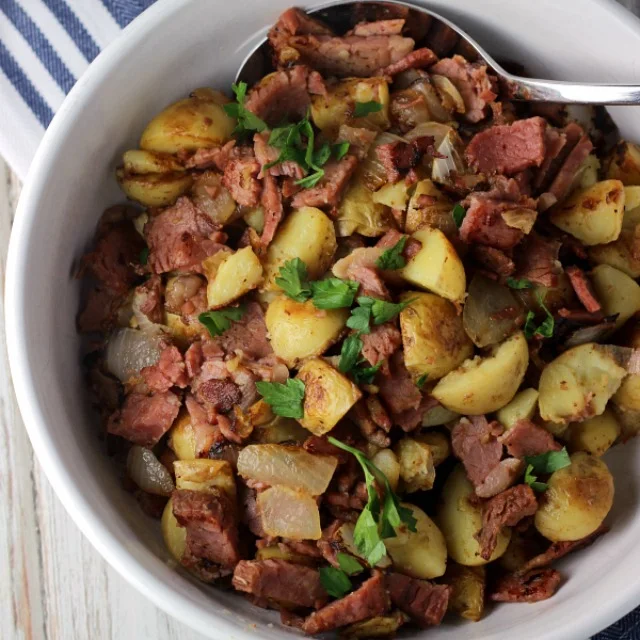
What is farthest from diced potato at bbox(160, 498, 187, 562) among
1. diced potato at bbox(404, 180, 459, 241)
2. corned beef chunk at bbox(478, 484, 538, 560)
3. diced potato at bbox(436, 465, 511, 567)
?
diced potato at bbox(404, 180, 459, 241)

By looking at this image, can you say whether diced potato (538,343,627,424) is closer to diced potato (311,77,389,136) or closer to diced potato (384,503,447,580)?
diced potato (384,503,447,580)

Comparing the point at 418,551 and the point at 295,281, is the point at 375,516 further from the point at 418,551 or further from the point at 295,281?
the point at 295,281

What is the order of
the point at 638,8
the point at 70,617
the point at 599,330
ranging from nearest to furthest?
1. the point at 599,330
2. the point at 638,8
3. the point at 70,617

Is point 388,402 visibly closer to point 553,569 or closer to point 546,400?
point 546,400

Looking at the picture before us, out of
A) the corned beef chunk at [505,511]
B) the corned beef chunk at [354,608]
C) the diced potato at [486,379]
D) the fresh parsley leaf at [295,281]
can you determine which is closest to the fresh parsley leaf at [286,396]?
the fresh parsley leaf at [295,281]

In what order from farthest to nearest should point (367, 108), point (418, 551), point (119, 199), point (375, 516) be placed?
1. point (119, 199)
2. point (367, 108)
3. point (418, 551)
4. point (375, 516)

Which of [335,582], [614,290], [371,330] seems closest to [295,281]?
[371,330]

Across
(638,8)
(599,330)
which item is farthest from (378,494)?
(638,8)
